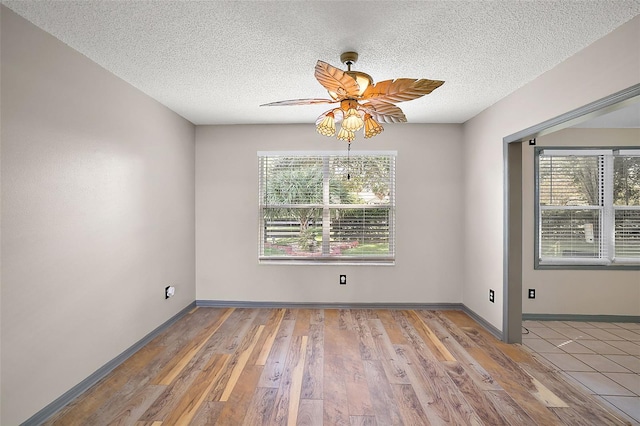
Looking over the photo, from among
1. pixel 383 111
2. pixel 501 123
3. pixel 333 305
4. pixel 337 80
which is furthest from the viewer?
pixel 333 305

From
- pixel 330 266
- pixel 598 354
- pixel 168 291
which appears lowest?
pixel 598 354

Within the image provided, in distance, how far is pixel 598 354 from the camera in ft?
9.36

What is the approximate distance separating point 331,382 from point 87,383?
1830mm

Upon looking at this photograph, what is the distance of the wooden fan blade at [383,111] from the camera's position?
2021mm

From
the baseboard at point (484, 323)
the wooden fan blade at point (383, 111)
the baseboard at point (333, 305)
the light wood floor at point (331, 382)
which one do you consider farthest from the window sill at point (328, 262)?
the wooden fan blade at point (383, 111)

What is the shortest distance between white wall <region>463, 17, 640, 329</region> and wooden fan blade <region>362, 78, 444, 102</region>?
125 centimetres

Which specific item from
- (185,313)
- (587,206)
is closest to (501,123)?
(587,206)

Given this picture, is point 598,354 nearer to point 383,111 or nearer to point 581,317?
point 581,317

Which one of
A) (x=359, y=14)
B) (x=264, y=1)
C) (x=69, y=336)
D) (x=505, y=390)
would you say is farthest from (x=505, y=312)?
(x=69, y=336)

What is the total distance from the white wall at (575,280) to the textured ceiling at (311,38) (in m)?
1.57

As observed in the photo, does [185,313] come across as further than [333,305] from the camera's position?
No

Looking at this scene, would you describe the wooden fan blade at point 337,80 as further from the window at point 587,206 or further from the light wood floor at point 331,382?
the window at point 587,206

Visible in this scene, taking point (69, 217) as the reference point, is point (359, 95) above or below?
above

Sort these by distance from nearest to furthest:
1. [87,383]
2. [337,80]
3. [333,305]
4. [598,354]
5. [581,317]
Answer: [337,80], [87,383], [598,354], [581,317], [333,305]
